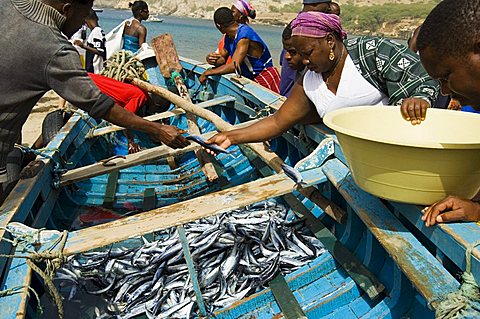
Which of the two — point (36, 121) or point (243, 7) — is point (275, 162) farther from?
point (36, 121)

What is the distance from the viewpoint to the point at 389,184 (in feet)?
6.21

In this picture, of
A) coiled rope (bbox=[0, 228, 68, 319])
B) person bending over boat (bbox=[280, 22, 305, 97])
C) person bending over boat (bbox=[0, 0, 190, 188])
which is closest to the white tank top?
person bending over boat (bbox=[280, 22, 305, 97])

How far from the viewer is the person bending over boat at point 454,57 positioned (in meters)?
1.56

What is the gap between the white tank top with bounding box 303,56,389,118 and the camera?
2.99 m

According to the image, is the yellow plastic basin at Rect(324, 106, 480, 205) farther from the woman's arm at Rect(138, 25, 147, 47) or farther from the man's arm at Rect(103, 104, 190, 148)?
the woman's arm at Rect(138, 25, 147, 47)

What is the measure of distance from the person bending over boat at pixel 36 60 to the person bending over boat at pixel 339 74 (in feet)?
3.49

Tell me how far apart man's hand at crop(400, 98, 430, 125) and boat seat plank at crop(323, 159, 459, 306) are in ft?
1.56

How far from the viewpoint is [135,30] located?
8094 millimetres

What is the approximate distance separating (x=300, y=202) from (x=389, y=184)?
1777mm

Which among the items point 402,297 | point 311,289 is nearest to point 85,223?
point 311,289

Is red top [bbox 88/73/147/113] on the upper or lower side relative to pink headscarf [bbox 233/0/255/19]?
lower

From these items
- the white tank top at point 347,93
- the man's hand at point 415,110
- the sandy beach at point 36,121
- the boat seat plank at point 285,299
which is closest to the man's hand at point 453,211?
the man's hand at point 415,110

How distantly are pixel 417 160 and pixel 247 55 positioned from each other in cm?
472

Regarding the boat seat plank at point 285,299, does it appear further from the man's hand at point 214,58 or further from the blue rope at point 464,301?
the man's hand at point 214,58
